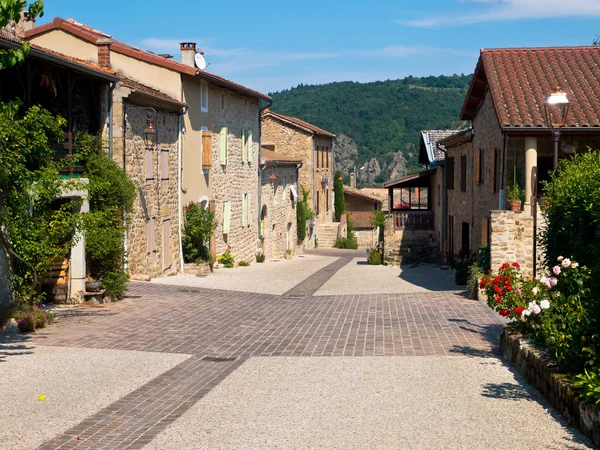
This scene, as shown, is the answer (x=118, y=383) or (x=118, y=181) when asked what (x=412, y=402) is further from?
(x=118, y=181)

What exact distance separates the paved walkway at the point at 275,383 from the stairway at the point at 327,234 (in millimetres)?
34504

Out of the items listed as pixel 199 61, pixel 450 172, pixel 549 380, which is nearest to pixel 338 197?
pixel 450 172

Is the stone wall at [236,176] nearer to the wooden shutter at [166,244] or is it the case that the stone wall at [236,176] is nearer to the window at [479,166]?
the wooden shutter at [166,244]

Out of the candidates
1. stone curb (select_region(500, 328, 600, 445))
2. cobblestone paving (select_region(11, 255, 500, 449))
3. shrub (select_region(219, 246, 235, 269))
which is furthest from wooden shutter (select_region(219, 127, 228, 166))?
stone curb (select_region(500, 328, 600, 445))

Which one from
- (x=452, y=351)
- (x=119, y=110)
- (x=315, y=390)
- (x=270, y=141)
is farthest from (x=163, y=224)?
(x=270, y=141)

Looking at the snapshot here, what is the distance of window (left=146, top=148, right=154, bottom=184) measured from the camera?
19.5 meters

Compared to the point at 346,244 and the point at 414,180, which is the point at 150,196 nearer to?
the point at 414,180

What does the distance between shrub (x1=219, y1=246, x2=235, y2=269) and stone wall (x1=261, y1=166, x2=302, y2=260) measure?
6.67m

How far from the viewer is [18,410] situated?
7457mm

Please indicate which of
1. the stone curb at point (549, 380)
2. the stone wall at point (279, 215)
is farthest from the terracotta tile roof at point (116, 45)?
the stone curb at point (549, 380)

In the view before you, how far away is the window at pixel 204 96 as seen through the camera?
23.9 metres

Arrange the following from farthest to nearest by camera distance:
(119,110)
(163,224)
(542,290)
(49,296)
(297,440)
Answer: (163,224) < (119,110) < (49,296) < (542,290) < (297,440)

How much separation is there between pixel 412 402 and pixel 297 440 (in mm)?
1779

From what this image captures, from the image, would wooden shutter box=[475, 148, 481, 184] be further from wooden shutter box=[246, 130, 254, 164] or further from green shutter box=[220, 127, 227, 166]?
wooden shutter box=[246, 130, 254, 164]
